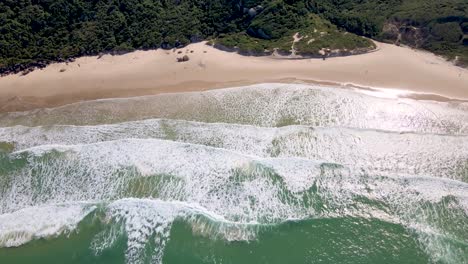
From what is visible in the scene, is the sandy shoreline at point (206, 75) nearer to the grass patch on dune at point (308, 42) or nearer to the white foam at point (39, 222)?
the grass patch on dune at point (308, 42)

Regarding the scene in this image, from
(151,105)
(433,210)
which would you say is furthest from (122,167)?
(433,210)

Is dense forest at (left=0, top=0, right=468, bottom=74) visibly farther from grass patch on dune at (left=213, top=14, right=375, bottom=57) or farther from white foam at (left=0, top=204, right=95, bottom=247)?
white foam at (left=0, top=204, right=95, bottom=247)

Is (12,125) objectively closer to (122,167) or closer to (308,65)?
(122,167)

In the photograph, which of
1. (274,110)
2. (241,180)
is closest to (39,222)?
(241,180)

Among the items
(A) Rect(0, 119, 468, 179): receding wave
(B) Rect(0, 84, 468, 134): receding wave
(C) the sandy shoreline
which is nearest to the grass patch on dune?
(C) the sandy shoreline

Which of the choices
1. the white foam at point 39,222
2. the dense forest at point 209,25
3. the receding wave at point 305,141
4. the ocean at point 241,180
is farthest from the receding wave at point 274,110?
the white foam at point 39,222

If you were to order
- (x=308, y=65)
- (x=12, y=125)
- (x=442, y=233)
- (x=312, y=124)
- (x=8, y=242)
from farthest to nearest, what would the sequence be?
(x=308, y=65) < (x=12, y=125) < (x=312, y=124) < (x=8, y=242) < (x=442, y=233)
